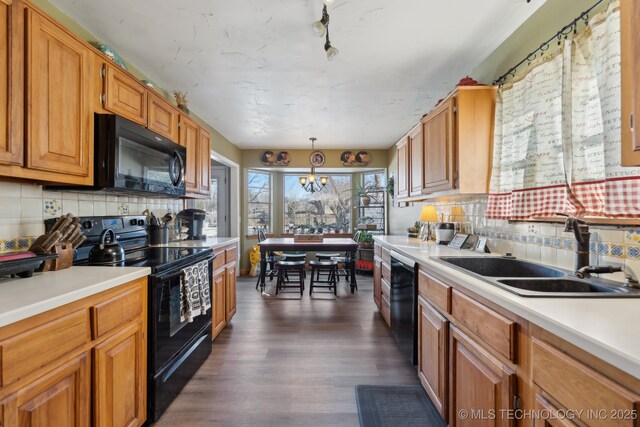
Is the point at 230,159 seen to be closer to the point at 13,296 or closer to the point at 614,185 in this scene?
the point at 13,296

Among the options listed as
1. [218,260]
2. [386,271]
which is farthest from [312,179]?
[218,260]

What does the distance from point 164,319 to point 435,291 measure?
158cm

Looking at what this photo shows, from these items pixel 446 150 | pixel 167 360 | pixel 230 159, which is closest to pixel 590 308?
pixel 446 150

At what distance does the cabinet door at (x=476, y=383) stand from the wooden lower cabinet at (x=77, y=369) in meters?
1.57

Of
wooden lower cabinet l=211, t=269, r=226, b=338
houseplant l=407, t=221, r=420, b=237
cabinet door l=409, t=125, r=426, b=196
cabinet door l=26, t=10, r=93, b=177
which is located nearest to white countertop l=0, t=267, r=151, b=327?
cabinet door l=26, t=10, r=93, b=177

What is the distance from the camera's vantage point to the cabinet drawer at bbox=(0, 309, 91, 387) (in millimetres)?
876

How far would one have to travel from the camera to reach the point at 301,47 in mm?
2195

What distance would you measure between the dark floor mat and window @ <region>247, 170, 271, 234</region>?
13.8 feet

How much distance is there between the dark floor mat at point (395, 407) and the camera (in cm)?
167

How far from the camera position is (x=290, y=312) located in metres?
3.47

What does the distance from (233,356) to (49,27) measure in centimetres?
238

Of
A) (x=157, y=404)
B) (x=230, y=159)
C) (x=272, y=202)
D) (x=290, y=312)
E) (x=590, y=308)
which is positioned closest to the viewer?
(x=590, y=308)

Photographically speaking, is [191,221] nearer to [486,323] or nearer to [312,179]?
[312,179]

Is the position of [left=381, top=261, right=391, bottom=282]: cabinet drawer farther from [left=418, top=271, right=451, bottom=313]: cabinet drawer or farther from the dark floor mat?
the dark floor mat
